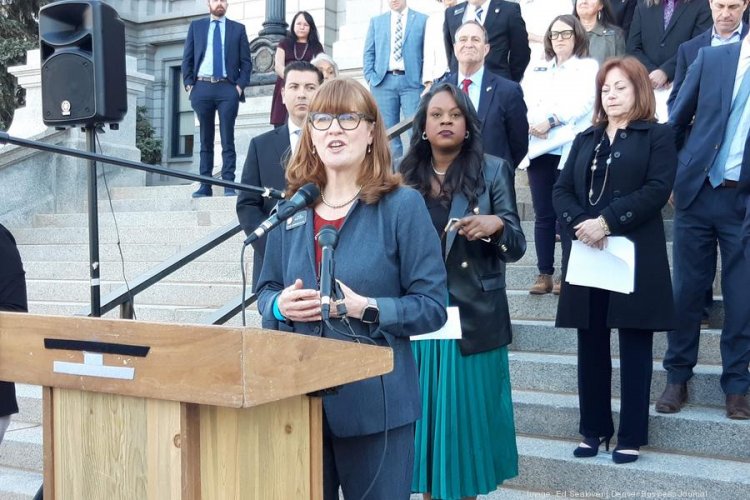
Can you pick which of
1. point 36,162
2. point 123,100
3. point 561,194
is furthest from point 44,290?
point 561,194

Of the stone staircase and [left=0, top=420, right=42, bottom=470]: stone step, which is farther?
[left=0, top=420, right=42, bottom=470]: stone step

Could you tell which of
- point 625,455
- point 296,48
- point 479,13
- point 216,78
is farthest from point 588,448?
point 216,78

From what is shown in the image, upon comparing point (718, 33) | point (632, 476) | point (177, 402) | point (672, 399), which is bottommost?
point (632, 476)

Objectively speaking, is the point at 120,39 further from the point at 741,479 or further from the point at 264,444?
the point at 741,479

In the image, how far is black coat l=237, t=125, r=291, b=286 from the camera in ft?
16.2

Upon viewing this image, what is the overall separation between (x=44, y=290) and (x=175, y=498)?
6.55 meters

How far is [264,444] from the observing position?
244 cm

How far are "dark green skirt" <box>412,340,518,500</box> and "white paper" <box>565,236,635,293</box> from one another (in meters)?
0.74

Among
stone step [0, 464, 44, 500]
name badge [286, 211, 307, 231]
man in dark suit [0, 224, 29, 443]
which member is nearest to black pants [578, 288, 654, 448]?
name badge [286, 211, 307, 231]

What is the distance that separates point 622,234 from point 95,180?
8.93 ft

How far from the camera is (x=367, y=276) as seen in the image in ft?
9.18

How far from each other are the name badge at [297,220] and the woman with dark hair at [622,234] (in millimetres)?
2059

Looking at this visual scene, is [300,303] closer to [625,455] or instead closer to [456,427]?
[456,427]

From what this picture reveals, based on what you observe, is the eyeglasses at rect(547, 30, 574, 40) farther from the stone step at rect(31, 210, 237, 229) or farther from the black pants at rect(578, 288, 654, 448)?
the stone step at rect(31, 210, 237, 229)
